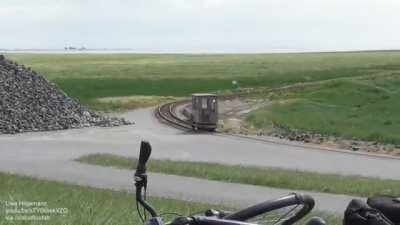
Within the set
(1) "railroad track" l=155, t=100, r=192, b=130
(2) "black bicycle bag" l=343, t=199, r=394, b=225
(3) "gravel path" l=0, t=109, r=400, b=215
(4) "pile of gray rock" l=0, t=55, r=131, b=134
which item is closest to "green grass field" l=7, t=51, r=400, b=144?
(1) "railroad track" l=155, t=100, r=192, b=130

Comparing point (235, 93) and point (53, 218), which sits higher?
point (53, 218)

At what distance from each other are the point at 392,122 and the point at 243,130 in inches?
369

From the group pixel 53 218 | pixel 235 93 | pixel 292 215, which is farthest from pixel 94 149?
pixel 235 93

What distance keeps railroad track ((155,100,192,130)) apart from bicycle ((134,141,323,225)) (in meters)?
30.3

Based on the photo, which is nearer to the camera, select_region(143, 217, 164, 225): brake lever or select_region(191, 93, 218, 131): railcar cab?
select_region(143, 217, 164, 225): brake lever

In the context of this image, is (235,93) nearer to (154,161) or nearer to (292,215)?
(154,161)

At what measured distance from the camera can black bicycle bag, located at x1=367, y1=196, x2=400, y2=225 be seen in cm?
388

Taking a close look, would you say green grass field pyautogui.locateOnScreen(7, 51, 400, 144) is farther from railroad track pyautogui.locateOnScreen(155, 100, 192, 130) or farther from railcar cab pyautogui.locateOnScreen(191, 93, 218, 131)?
railroad track pyautogui.locateOnScreen(155, 100, 192, 130)

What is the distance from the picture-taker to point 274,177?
17.3 meters

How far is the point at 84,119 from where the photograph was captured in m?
37.1

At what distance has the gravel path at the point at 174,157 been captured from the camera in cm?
1519

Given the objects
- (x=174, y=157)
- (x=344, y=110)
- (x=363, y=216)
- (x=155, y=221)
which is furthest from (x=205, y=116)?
(x=155, y=221)

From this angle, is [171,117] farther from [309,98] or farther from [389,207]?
[389,207]

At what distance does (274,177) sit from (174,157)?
6378 mm
